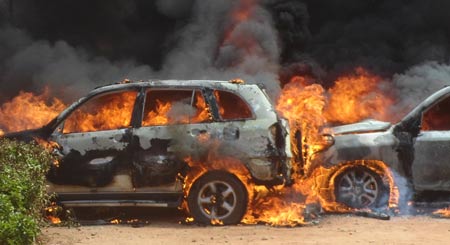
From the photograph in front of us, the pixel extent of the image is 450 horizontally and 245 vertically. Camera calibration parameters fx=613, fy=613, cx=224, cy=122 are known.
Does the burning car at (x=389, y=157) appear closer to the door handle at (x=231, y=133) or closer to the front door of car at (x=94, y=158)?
the door handle at (x=231, y=133)

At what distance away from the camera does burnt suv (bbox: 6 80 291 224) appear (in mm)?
7516

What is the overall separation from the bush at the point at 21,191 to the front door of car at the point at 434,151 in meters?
4.89

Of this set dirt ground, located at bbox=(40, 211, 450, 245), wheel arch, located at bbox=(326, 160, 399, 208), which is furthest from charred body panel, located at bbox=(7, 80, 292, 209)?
wheel arch, located at bbox=(326, 160, 399, 208)

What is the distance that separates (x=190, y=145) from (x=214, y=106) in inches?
23.0

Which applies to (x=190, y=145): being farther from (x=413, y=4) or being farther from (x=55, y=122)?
(x=413, y=4)

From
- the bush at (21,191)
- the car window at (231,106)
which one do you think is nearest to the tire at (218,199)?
the car window at (231,106)

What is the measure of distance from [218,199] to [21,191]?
2.79 metres

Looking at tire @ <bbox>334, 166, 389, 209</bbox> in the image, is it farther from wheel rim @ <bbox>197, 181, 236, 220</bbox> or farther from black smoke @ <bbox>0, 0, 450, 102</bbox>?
black smoke @ <bbox>0, 0, 450, 102</bbox>

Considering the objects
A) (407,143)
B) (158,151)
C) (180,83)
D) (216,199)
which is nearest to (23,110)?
(180,83)

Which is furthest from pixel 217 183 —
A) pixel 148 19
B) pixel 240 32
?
pixel 148 19

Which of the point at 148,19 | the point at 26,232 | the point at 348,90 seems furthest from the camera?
the point at 148,19

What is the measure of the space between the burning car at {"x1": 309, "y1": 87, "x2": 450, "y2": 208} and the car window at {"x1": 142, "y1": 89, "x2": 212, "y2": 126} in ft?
5.84

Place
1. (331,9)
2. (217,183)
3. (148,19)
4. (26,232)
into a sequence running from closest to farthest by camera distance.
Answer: (26,232), (217,183), (148,19), (331,9)

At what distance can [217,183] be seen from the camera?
758 cm
